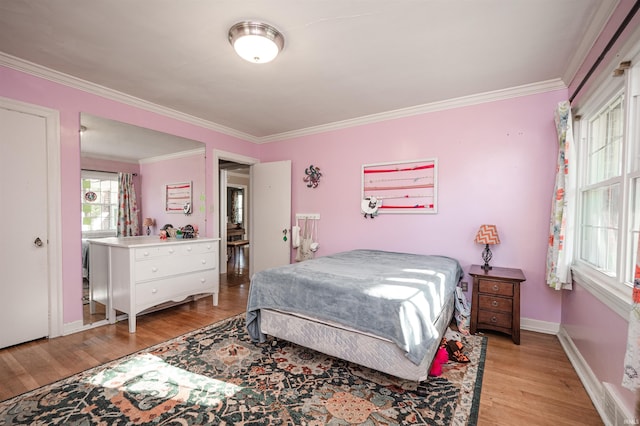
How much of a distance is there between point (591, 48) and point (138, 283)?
170 inches

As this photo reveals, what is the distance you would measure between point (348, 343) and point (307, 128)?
10.6ft

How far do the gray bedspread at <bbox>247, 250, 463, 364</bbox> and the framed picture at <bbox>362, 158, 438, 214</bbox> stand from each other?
2.85 ft

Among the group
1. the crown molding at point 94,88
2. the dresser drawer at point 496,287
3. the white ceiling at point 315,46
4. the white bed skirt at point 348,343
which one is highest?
the white ceiling at point 315,46

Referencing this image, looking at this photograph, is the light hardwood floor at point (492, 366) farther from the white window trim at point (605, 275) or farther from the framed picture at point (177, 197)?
the framed picture at point (177, 197)

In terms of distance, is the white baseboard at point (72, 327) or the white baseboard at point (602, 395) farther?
the white baseboard at point (72, 327)

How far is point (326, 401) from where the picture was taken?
68.0 inches

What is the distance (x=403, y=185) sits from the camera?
11.6 feet

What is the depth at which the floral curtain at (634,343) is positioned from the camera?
3.51 feet

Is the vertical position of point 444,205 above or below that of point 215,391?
above

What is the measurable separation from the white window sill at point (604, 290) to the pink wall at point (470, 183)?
62cm

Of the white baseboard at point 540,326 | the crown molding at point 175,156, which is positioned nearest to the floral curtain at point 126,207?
the crown molding at point 175,156

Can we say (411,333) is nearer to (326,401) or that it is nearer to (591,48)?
Answer: (326,401)

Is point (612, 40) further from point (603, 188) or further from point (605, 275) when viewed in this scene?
point (605, 275)

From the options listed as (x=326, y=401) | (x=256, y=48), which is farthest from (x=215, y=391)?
(x=256, y=48)
